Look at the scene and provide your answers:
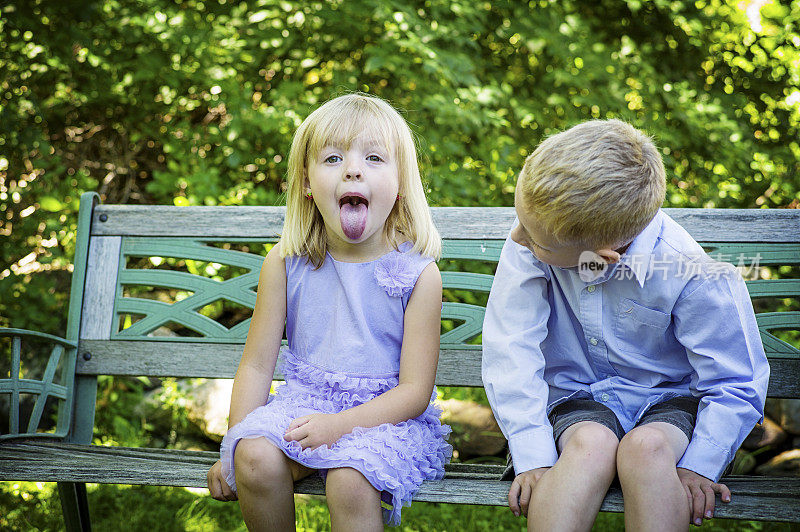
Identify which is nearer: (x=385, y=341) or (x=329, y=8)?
(x=385, y=341)

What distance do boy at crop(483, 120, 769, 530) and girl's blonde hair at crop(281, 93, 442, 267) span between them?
305 millimetres

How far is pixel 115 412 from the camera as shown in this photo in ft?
12.5

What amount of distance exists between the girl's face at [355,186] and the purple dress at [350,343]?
0.44 ft

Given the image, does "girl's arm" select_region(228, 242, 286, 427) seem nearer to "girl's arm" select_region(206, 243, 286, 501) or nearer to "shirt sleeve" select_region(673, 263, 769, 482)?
"girl's arm" select_region(206, 243, 286, 501)

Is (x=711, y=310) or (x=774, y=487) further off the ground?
(x=711, y=310)

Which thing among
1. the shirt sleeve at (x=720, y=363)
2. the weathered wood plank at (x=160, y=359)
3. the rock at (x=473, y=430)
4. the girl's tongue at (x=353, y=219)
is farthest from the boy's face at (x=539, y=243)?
the rock at (x=473, y=430)

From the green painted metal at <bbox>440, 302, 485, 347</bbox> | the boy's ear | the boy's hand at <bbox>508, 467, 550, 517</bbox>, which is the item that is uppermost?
the boy's ear

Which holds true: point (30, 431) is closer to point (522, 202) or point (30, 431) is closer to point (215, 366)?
point (215, 366)

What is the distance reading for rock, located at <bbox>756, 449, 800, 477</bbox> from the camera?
323 cm

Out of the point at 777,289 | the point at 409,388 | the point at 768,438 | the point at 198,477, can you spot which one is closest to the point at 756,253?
the point at 777,289

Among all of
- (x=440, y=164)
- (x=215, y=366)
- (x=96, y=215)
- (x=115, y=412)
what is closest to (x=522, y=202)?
(x=215, y=366)

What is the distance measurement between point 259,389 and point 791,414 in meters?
2.58

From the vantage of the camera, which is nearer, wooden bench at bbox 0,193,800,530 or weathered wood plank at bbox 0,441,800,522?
weathered wood plank at bbox 0,441,800,522

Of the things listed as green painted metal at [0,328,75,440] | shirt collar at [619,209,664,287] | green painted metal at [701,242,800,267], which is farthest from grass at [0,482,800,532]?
shirt collar at [619,209,664,287]
